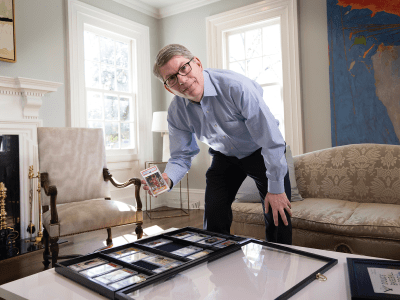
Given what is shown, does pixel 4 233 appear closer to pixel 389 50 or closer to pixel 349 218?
pixel 349 218

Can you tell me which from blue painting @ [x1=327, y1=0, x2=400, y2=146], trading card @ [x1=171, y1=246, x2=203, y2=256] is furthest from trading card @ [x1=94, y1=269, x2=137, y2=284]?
blue painting @ [x1=327, y1=0, x2=400, y2=146]

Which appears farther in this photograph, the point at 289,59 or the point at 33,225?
the point at 289,59

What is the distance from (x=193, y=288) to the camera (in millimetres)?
992

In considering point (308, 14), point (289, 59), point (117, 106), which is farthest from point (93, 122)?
point (308, 14)

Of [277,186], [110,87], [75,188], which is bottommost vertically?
[75,188]

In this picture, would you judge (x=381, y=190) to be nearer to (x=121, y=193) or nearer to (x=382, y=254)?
(x=382, y=254)

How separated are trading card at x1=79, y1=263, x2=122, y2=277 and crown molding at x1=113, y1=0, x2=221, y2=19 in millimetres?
4149

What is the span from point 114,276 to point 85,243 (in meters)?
2.22

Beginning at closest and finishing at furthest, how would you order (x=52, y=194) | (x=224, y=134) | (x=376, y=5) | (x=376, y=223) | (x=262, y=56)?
(x=224, y=134), (x=376, y=223), (x=52, y=194), (x=376, y=5), (x=262, y=56)

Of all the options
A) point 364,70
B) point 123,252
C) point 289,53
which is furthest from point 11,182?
point 364,70

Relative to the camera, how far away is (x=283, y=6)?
3.92 m

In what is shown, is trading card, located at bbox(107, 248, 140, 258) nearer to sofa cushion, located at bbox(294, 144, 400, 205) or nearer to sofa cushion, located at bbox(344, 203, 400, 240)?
sofa cushion, located at bbox(344, 203, 400, 240)

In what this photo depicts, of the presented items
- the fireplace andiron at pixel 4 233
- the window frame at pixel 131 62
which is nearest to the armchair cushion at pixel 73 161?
the fireplace andiron at pixel 4 233

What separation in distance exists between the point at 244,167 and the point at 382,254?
109 cm
